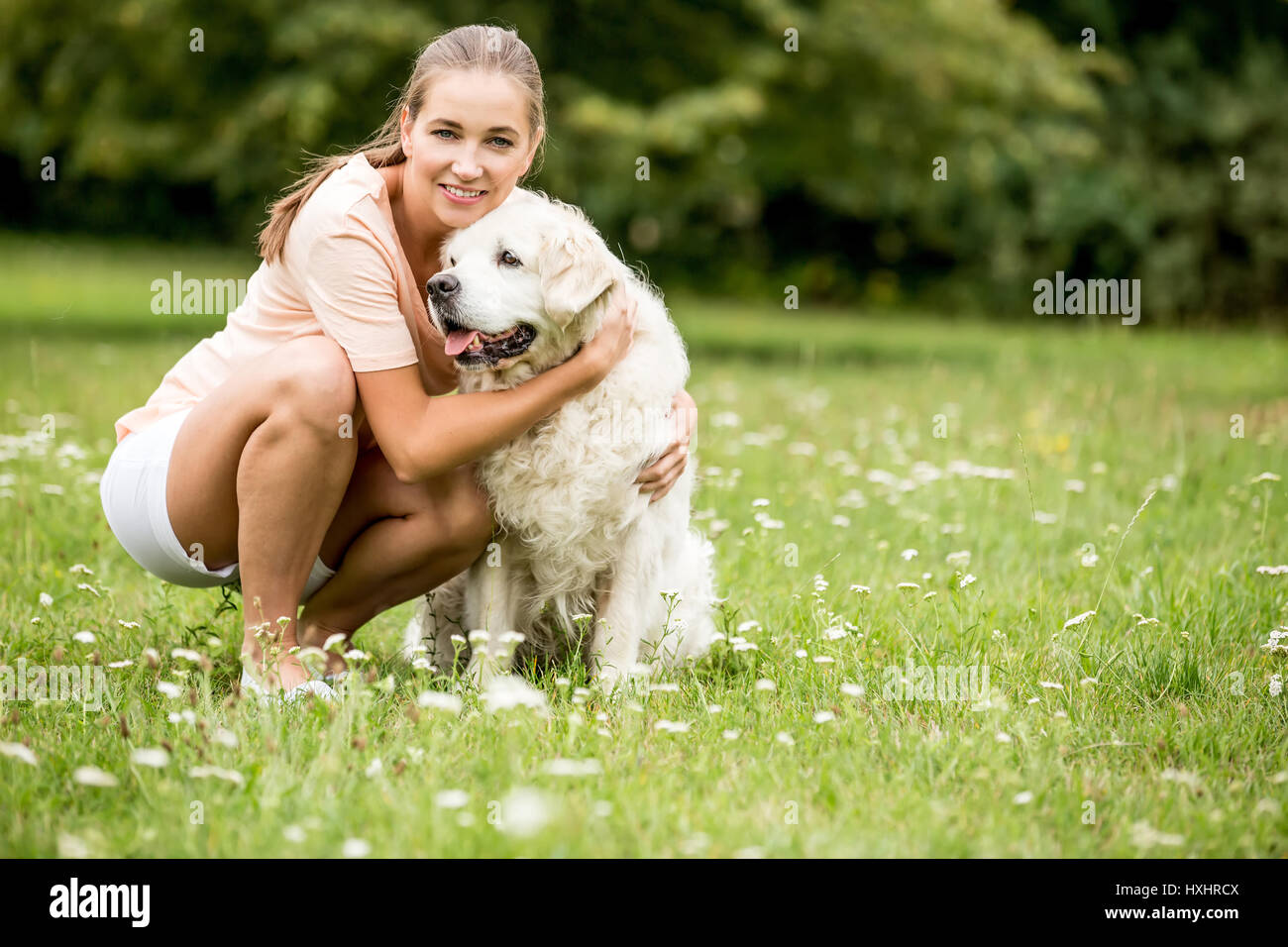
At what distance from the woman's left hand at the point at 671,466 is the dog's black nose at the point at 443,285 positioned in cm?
66

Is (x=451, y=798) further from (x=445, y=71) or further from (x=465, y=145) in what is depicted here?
(x=445, y=71)

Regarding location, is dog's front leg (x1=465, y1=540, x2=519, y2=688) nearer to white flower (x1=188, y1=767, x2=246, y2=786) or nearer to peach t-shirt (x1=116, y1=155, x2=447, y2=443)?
peach t-shirt (x1=116, y1=155, x2=447, y2=443)

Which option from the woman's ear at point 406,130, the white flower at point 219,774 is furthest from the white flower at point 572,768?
the woman's ear at point 406,130

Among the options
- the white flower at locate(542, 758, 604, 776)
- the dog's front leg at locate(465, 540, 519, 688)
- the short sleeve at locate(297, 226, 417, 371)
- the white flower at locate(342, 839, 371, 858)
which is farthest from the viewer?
the dog's front leg at locate(465, 540, 519, 688)

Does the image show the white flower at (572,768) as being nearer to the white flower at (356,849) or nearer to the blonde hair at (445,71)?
the white flower at (356,849)

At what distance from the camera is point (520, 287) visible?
3.10 m

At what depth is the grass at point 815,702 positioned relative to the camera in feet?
7.24

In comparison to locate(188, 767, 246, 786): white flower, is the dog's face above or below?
above

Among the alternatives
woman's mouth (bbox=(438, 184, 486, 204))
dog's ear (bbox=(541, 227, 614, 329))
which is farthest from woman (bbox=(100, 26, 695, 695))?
dog's ear (bbox=(541, 227, 614, 329))

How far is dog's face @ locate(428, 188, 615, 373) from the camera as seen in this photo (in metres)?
3.05

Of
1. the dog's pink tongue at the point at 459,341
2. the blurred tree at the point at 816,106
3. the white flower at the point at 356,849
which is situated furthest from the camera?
the blurred tree at the point at 816,106
